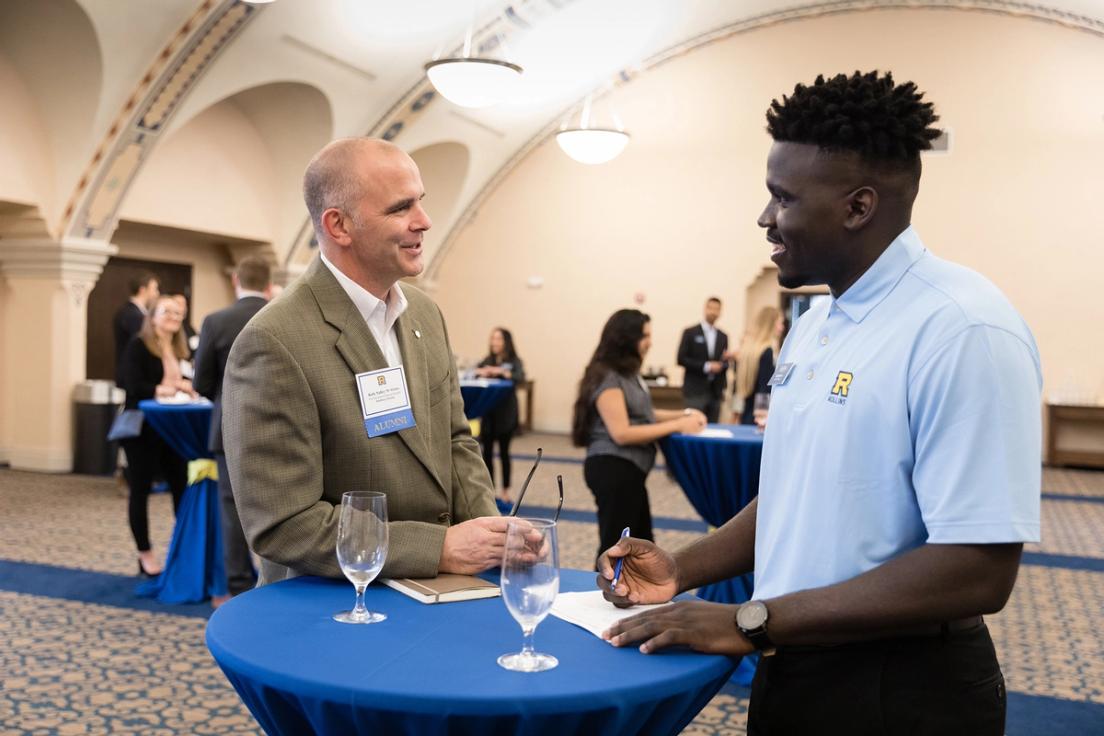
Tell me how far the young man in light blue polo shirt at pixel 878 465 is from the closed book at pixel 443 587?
355 millimetres

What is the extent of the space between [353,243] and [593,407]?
2471mm

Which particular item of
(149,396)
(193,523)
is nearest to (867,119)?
(193,523)

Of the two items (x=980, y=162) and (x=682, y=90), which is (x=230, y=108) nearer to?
(x=682, y=90)

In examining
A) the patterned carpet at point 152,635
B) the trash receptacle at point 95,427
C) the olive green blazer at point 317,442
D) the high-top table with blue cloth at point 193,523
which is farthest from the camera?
the trash receptacle at point 95,427

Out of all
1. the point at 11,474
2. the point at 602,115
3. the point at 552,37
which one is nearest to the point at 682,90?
the point at 602,115

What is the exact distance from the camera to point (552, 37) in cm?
1087

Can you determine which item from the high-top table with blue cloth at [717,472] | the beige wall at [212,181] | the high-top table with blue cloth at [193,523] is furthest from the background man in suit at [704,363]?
the high-top table with blue cloth at [193,523]

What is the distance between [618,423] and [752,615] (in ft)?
9.41

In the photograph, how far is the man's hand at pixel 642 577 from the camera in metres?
1.55

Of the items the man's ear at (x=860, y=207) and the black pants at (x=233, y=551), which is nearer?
the man's ear at (x=860, y=207)

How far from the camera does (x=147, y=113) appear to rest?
8.08 meters

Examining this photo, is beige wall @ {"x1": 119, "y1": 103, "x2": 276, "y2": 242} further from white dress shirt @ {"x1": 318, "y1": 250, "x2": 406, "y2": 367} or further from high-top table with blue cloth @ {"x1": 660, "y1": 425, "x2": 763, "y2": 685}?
white dress shirt @ {"x1": 318, "y1": 250, "x2": 406, "y2": 367}

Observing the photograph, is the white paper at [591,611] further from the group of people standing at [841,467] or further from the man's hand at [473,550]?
the man's hand at [473,550]

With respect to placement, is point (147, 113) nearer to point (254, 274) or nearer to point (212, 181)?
point (212, 181)
